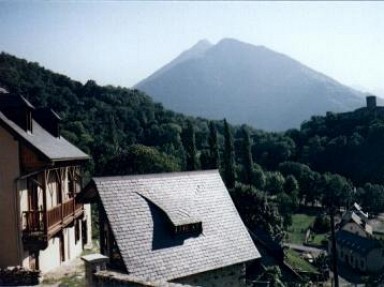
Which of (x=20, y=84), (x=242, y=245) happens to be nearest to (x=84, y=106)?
(x=20, y=84)

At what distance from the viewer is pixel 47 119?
28281mm

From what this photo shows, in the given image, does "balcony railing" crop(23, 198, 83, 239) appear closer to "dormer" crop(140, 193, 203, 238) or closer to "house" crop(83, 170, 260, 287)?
"house" crop(83, 170, 260, 287)

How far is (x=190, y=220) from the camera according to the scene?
16.6 meters

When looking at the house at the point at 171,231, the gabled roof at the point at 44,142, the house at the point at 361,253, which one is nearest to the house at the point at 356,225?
the house at the point at 361,253

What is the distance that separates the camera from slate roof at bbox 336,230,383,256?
7185 cm

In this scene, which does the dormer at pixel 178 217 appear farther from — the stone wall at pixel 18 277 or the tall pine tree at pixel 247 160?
the tall pine tree at pixel 247 160

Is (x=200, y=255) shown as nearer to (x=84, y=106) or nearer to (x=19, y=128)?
(x=19, y=128)

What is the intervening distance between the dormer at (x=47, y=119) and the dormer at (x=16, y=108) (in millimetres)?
5272

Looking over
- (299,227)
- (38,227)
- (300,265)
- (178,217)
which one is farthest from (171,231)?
(299,227)

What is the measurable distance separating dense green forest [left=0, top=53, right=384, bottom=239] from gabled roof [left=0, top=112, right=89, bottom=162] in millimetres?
24935

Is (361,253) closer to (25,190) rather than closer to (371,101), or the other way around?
(25,190)

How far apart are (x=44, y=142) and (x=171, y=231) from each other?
1087cm

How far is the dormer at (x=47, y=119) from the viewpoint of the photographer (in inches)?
1109

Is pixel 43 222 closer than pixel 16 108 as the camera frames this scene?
Yes
